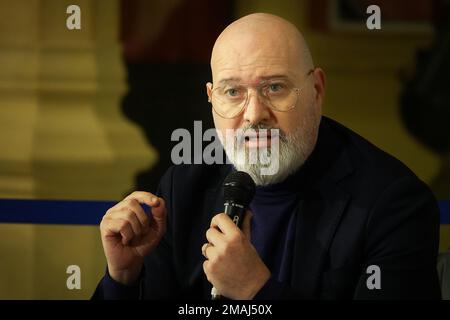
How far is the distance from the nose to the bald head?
0.18 ft

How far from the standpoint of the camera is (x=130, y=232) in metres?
1.35

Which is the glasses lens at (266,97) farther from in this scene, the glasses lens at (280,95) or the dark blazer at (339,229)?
the dark blazer at (339,229)

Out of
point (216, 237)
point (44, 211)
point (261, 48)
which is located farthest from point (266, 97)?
point (44, 211)

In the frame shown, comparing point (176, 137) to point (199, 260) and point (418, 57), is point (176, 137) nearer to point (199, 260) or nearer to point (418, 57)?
point (199, 260)

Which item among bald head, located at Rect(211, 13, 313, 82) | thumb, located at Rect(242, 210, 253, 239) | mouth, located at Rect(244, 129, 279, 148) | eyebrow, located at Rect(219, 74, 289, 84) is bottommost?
thumb, located at Rect(242, 210, 253, 239)

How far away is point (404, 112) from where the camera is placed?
168cm

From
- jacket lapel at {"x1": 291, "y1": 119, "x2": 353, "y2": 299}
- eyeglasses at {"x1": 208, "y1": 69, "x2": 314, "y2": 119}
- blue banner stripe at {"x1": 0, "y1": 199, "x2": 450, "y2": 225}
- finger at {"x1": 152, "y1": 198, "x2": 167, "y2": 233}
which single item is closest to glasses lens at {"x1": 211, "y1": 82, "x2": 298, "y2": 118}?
eyeglasses at {"x1": 208, "y1": 69, "x2": 314, "y2": 119}

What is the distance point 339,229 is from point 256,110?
321 millimetres

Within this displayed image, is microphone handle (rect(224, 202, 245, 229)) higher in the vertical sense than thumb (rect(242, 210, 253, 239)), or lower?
higher

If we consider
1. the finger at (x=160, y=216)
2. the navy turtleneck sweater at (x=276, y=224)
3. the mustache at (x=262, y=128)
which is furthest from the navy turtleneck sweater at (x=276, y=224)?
the finger at (x=160, y=216)

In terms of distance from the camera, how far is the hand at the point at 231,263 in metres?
1.20

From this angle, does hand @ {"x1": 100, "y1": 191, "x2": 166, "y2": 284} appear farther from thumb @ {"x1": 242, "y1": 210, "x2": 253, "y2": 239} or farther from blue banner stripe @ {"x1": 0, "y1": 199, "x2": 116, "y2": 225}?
blue banner stripe @ {"x1": 0, "y1": 199, "x2": 116, "y2": 225}

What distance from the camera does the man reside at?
1371 millimetres

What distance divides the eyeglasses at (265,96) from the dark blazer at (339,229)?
0.51 ft
